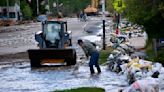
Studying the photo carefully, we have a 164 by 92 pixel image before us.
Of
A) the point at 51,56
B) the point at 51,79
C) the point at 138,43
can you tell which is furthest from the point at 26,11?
the point at 51,79

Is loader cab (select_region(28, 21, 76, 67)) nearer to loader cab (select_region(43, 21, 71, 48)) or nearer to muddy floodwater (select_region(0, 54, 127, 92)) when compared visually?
loader cab (select_region(43, 21, 71, 48))

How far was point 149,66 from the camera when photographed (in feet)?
63.9

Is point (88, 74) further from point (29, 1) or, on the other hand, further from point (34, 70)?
point (29, 1)

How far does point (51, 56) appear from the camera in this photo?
1083 inches

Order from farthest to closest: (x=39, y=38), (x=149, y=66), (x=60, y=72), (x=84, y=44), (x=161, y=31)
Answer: (x=39, y=38) → (x=161, y=31) → (x=60, y=72) → (x=84, y=44) → (x=149, y=66)

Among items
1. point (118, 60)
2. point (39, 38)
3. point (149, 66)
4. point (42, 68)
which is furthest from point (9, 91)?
point (39, 38)

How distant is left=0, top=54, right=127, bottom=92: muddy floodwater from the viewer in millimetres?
20203

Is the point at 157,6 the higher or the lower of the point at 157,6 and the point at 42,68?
the higher

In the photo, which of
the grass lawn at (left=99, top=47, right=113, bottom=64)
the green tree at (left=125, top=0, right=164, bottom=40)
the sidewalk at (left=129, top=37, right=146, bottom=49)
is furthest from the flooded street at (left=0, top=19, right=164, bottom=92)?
the sidewalk at (left=129, top=37, right=146, bottom=49)

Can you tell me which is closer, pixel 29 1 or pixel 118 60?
pixel 118 60

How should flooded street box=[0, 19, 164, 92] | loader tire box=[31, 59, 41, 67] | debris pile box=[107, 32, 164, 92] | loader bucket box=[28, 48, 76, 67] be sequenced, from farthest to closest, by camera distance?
loader tire box=[31, 59, 41, 67] → loader bucket box=[28, 48, 76, 67] → flooded street box=[0, 19, 164, 92] → debris pile box=[107, 32, 164, 92]

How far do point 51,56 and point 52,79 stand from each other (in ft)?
16.0

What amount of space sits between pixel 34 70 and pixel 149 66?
8556 millimetres

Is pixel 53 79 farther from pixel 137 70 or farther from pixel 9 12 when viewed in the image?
pixel 9 12
